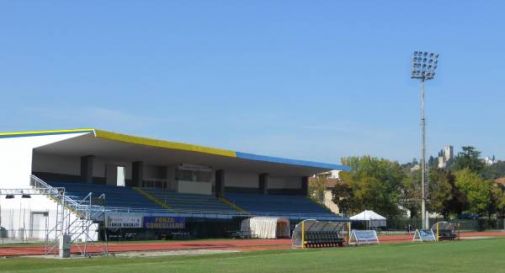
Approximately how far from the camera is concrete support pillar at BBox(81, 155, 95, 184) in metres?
59.1

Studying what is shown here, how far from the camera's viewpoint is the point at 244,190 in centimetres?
8050

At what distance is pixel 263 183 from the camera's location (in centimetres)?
8219

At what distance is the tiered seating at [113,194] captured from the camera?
54.2 m

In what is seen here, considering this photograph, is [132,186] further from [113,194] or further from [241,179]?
[241,179]

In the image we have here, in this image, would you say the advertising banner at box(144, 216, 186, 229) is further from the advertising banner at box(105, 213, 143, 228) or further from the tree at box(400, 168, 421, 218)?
the tree at box(400, 168, 421, 218)

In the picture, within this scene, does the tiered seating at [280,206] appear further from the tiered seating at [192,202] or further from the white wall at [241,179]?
the tiered seating at [192,202]

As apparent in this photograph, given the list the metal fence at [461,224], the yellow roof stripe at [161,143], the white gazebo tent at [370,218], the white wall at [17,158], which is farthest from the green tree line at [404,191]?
the white wall at [17,158]

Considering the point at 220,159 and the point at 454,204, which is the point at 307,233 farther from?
the point at 454,204

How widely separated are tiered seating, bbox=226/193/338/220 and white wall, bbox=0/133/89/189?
23.5m

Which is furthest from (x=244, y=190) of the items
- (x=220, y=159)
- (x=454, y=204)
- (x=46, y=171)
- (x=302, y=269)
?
(x=302, y=269)

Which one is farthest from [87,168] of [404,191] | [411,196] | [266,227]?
[404,191]

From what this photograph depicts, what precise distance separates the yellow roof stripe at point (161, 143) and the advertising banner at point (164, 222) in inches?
247

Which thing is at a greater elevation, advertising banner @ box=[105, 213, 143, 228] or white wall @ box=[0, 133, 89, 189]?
white wall @ box=[0, 133, 89, 189]

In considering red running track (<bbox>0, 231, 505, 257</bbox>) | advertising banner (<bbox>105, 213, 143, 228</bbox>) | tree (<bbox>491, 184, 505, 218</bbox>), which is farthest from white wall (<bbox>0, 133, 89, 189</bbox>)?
tree (<bbox>491, 184, 505, 218</bbox>)
